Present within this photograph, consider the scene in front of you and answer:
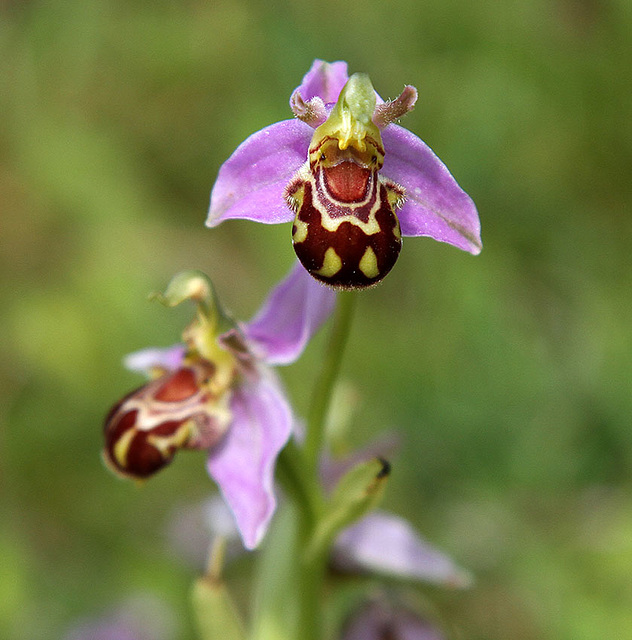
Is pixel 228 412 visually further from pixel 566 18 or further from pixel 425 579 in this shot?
pixel 566 18

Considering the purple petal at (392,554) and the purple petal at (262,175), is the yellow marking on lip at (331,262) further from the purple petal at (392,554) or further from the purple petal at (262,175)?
the purple petal at (392,554)

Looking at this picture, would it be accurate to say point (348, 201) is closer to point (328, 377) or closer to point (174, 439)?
point (328, 377)

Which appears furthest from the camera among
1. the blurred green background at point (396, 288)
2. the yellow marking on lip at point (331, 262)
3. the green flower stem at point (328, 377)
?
the blurred green background at point (396, 288)

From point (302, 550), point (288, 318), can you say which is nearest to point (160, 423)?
point (288, 318)

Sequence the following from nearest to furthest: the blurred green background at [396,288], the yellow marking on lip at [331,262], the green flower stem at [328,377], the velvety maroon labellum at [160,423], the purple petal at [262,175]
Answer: the yellow marking on lip at [331,262] → the purple petal at [262,175] → the green flower stem at [328,377] → the velvety maroon labellum at [160,423] → the blurred green background at [396,288]

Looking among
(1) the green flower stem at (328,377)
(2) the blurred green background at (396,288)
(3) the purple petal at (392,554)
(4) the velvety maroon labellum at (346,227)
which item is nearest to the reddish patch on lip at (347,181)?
(4) the velvety maroon labellum at (346,227)

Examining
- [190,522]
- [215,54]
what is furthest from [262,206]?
A: [215,54]

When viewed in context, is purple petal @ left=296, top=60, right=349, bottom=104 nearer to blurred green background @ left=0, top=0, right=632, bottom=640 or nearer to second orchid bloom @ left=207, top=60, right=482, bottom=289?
second orchid bloom @ left=207, top=60, right=482, bottom=289

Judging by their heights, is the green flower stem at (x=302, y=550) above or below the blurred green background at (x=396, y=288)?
below
